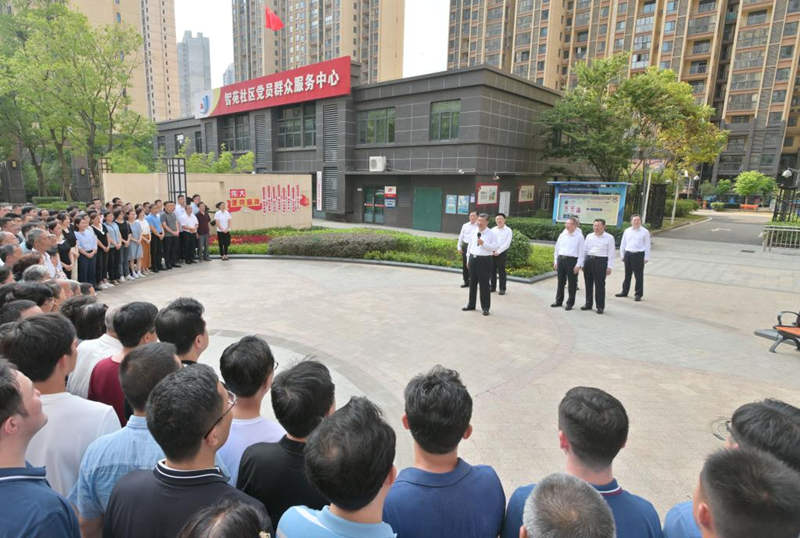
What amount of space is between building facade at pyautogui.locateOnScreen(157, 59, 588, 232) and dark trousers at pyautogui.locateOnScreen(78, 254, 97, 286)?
1390cm

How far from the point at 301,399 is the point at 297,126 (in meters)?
26.3

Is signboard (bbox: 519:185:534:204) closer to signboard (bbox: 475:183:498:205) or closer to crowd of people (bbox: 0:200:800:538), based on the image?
signboard (bbox: 475:183:498:205)

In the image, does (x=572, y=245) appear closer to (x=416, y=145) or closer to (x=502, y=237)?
(x=502, y=237)

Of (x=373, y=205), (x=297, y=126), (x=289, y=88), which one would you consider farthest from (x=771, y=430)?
(x=297, y=126)

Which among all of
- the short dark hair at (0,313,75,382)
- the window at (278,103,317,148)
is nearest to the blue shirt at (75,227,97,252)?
the short dark hair at (0,313,75,382)

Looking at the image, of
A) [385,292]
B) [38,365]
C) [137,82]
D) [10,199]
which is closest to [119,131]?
[10,199]

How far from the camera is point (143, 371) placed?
2.16m

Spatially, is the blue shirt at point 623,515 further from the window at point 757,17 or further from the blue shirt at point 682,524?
the window at point 757,17

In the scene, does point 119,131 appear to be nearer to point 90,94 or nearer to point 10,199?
point 90,94

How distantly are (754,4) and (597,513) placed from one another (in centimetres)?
6661

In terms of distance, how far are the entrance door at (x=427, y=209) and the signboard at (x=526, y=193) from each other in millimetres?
4364

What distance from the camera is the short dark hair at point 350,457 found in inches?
57.0

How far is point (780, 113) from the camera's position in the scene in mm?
49188

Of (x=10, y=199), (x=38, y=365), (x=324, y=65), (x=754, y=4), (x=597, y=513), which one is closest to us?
(x=597, y=513)
